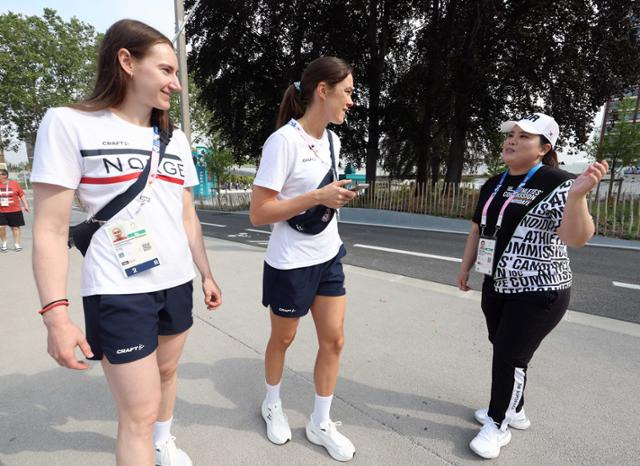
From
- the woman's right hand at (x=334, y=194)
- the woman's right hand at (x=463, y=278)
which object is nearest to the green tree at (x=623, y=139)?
the woman's right hand at (x=463, y=278)

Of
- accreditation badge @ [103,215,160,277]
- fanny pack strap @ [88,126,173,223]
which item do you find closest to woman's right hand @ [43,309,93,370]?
accreditation badge @ [103,215,160,277]

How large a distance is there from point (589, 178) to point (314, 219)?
121 centimetres

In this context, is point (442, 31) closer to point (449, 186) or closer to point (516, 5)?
point (516, 5)

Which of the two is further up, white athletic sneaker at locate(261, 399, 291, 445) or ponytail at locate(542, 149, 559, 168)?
ponytail at locate(542, 149, 559, 168)

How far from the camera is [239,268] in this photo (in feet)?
19.5

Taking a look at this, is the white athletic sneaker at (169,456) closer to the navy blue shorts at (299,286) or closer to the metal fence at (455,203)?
the navy blue shorts at (299,286)

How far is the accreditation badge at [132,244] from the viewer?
1345 millimetres

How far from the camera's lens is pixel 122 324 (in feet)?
4.32

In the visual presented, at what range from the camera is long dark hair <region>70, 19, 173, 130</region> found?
134 cm

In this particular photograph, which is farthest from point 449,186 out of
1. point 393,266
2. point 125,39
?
point 125,39

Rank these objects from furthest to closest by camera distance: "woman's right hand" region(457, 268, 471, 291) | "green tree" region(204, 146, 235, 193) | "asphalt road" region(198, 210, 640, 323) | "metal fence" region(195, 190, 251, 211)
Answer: "green tree" region(204, 146, 235, 193) < "metal fence" region(195, 190, 251, 211) < "asphalt road" region(198, 210, 640, 323) < "woman's right hand" region(457, 268, 471, 291)

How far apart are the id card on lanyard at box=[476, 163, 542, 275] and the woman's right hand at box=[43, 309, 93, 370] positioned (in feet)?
6.14

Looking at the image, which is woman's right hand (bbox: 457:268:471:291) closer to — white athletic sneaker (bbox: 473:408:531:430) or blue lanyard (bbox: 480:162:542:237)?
blue lanyard (bbox: 480:162:542:237)

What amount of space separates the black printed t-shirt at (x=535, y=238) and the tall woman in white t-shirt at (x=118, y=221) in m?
1.63
